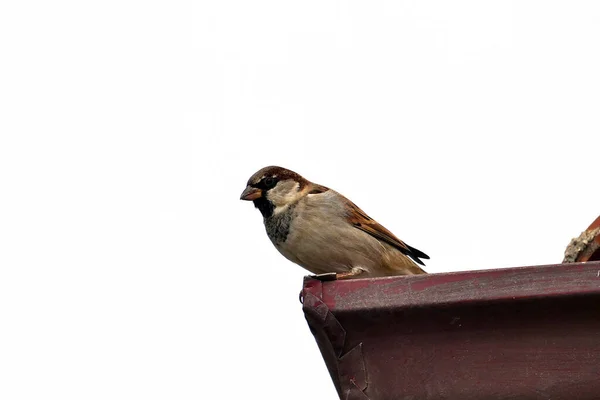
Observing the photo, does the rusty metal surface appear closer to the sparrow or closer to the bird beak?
the sparrow

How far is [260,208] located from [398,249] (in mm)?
579

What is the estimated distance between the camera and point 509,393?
191 centimetres

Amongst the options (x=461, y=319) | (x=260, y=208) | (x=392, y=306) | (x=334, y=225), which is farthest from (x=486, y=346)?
(x=260, y=208)

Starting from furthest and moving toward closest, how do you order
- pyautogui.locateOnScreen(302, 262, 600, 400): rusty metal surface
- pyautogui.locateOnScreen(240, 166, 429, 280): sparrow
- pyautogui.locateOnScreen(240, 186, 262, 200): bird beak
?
pyautogui.locateOnScreen(240, 186, 262, 200): bird beak → pyautogui.locateOnScreen(240, 166, 429, 280): sparrow → pyautogui.locateOnScreen(302, 262, 600, 400): rusty metal surface

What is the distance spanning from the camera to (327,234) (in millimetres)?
3877

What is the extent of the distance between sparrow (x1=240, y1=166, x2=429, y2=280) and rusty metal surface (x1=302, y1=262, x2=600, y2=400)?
5.68ft

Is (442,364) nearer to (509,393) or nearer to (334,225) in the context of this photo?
(509,393)

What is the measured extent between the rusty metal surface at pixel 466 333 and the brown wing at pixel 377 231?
6.43ft

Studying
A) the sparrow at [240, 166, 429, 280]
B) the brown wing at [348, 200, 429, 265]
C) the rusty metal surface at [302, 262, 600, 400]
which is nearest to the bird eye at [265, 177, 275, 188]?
the sparrow at [240, 166, 429, 280]

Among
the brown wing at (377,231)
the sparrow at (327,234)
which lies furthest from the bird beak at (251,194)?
the brown wing at (377,231)

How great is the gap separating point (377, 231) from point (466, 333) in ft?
7.16

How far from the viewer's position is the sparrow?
387cm

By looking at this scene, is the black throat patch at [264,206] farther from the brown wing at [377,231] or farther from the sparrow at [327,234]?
the brown wing at [377,231]

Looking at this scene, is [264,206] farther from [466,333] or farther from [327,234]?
[466,333]
